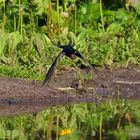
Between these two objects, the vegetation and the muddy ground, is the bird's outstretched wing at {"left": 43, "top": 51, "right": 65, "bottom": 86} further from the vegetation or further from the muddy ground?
the vegetation

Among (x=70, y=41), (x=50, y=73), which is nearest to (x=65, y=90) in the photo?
(x=50, y=73)

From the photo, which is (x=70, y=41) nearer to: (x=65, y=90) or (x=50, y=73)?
(x=65, y=90)

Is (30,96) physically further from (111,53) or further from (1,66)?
(111,53)

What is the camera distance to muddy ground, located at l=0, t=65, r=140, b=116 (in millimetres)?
8828

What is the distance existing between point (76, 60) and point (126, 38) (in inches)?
48.3

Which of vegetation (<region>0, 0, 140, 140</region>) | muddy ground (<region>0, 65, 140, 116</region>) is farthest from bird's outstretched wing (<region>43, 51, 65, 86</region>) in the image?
vegetation (<region>0, 0, 140, 140</region>)

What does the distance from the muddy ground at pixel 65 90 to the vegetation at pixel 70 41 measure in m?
0.25

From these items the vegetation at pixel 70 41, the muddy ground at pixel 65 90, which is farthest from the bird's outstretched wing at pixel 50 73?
the vegetation at pixel 70 41

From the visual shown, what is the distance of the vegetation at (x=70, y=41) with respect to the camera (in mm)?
8023

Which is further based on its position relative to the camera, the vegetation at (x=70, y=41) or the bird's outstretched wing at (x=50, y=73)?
the bird's outstretched wing at (x=50, y=73)

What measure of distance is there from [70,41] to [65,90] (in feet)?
6.25

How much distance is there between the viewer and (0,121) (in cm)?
786

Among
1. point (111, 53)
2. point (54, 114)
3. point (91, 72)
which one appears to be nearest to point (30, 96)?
point (54, 114)

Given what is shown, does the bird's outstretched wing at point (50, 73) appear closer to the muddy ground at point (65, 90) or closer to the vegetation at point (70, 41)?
the muddy ground at point (65, 90)
